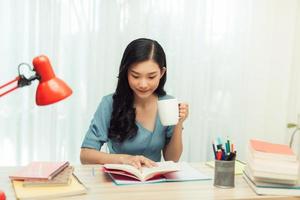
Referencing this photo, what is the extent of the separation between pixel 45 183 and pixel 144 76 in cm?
64

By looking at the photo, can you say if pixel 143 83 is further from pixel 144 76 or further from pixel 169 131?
pixel 169 131

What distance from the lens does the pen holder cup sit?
4.12ft

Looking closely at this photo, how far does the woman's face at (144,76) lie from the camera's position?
64.1 inches

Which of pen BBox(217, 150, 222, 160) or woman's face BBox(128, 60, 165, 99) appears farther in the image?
woman's face BBox(128, 60, 165, 99)

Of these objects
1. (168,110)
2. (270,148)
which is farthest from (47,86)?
(270,148)

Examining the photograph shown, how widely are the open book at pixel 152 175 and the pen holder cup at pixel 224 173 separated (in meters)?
0.10

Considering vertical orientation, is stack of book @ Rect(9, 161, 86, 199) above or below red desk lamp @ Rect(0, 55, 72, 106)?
below

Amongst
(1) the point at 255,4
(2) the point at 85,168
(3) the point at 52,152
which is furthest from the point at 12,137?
(1) the point at 255,4

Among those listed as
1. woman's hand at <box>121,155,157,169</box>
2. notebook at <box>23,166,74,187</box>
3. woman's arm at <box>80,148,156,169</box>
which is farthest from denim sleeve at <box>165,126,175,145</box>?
notebook at <box>23,166,74,187</box>

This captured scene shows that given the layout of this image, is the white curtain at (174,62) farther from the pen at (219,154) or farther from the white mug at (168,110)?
the pen at (219,154)

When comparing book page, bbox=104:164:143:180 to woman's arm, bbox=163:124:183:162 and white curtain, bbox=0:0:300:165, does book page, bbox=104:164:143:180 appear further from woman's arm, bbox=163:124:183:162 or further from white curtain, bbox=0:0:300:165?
white curtain, bbox=0:0:300:165

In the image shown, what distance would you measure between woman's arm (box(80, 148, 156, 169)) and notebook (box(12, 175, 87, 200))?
241 millimetres

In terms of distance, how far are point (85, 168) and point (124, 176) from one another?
19 cm

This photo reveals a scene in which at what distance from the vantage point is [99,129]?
1764mm
